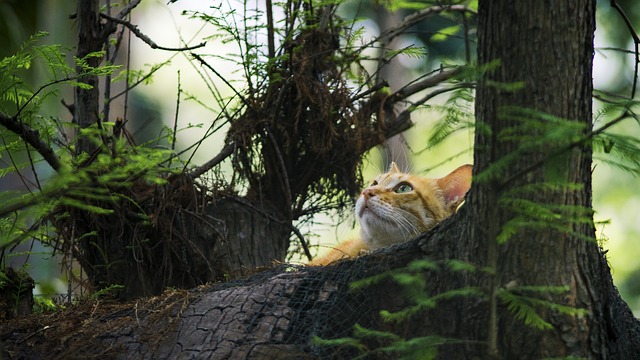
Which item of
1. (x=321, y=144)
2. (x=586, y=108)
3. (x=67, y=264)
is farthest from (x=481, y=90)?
(x=67, y=264)

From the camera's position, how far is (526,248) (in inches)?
113

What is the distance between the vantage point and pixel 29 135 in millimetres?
3732

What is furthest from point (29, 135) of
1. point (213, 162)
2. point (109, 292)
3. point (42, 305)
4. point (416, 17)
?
point (416, 17)

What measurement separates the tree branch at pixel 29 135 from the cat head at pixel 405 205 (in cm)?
190

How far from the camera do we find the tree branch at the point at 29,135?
361 cm

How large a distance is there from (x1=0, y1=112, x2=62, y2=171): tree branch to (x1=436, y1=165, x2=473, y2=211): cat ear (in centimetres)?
247

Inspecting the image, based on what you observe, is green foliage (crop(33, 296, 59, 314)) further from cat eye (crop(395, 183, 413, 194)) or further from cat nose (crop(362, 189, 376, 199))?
cat eye (crop(395, 183, 413, 194))

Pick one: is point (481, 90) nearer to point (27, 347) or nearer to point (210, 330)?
point (210, 330)

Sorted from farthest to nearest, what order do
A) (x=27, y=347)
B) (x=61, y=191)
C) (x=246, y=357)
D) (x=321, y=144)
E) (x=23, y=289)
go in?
(x=321, y=144) → (x=23, y=289) → (x=27, y=347) → (x=246, y=357) → (x=61, y=191)

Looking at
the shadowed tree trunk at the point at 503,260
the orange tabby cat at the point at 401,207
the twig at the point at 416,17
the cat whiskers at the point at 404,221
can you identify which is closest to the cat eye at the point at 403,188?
the orange tabby cat at the point at 401,207

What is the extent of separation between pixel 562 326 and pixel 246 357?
130 centimetres

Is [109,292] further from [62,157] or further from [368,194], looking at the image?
[368,194]

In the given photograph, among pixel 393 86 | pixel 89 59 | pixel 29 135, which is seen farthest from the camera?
pixel 393 86

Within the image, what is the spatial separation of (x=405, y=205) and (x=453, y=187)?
0.39 metres
